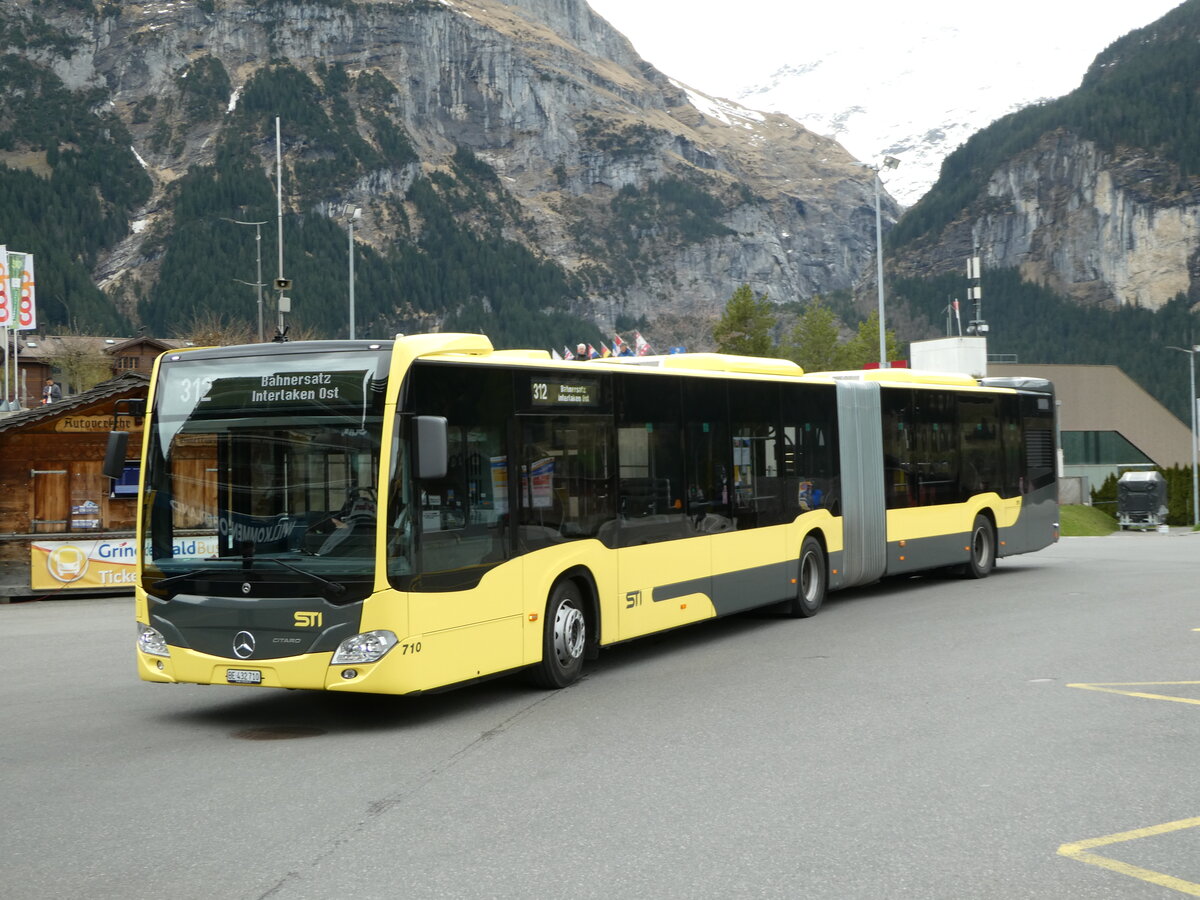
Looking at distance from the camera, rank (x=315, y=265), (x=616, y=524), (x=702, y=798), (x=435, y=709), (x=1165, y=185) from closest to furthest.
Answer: (x=702, y=798), (x=435, y=709), (x=616, y=524), (x=315, y=265), (x=1165, y=185)

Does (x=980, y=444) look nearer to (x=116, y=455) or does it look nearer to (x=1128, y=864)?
(x=116, y=455)

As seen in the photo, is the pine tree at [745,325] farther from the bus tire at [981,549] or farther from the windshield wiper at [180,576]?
the windshield wiper at [180,576]

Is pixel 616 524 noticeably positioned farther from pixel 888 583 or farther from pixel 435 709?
pixel 888 583

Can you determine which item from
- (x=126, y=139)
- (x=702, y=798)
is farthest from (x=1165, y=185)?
(x=702, y=798)

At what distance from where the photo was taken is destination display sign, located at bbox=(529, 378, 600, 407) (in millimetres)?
11016

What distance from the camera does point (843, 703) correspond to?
9984 millimetres

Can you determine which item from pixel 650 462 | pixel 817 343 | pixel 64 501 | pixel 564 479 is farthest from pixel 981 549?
pixel 817 343

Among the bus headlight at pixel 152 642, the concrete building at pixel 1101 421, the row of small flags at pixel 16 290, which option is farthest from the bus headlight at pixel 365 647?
the concrete building at pixel 1101 421

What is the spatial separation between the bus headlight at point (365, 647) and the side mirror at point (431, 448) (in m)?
1.09

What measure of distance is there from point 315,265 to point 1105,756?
157951 millimetres

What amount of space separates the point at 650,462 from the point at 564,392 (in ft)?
5.04

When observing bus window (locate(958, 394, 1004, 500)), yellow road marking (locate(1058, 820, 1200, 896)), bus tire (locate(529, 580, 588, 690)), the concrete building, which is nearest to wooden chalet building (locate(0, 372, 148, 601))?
bus tire (locate(529, 580, 588, 690))

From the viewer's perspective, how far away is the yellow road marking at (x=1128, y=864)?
5531 millimetres

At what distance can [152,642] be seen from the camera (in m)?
9.80
